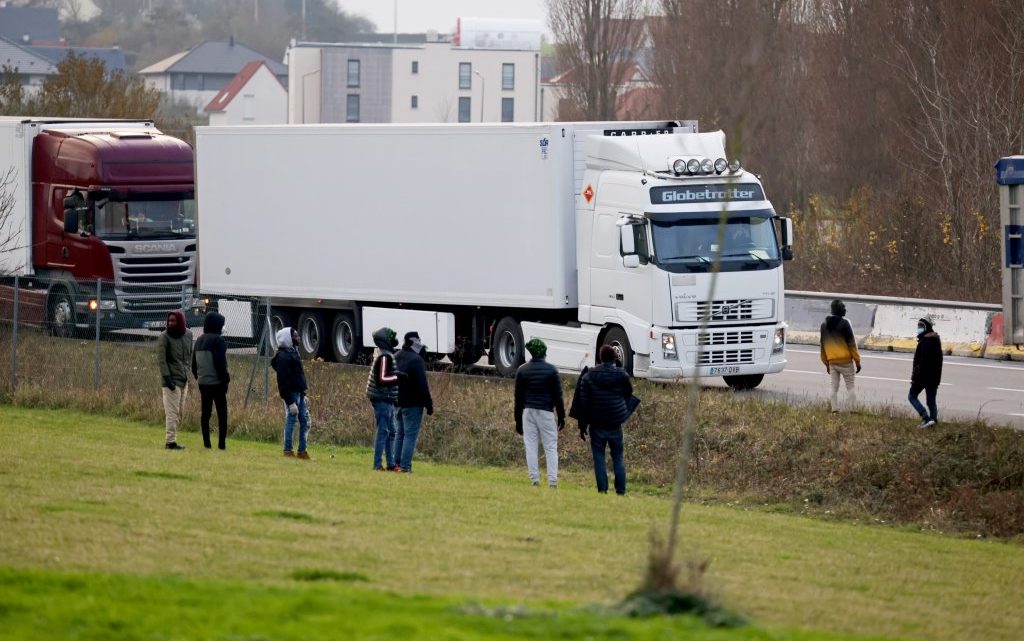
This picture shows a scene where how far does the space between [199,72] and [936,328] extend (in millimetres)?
128019

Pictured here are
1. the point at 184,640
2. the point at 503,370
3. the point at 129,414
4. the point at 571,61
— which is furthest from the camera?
the point at 571,61

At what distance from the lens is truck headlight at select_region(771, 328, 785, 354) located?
2277 cm

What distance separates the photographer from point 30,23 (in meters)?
166

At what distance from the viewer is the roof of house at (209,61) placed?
483ft

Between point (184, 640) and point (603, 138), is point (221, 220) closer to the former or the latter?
point (603, 138)

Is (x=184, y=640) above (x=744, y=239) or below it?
below

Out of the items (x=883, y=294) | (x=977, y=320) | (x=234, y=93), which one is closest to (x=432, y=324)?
(x=977, y=320)

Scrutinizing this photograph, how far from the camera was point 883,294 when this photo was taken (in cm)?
3475

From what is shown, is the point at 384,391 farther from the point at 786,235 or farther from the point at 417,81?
the point at 417,81

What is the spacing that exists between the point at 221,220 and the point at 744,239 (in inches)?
421

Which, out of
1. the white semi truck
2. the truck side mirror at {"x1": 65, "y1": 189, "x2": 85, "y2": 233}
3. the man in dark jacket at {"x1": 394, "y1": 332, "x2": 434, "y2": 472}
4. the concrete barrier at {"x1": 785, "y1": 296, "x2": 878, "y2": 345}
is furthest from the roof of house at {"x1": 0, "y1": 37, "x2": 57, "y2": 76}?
the man in dark jacket at {"x1": 394, "y1": 332, "x2": 434, "y2": 472}

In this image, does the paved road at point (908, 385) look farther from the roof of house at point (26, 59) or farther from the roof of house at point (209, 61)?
the roof of house at point (209, 61)

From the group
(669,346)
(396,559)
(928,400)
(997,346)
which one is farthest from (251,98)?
(396,559)

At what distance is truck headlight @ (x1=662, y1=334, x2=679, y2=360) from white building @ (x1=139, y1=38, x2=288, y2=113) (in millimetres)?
128519
